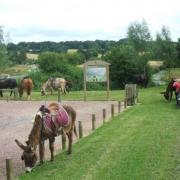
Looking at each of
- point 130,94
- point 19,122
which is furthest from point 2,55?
point 19,122

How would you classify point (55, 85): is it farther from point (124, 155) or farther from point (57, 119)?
point (57, 119)

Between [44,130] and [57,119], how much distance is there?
61 centimetres

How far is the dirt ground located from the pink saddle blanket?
1.18m

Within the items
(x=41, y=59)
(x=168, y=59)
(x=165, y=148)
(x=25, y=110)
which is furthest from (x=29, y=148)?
(x=41, y=59)

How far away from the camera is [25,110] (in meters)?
29.7

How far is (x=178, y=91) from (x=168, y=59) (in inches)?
1242

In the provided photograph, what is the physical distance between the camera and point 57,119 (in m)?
14.2

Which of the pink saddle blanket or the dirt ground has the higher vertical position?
the pink saddle blanket

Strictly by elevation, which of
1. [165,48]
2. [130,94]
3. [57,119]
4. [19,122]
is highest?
[165,48]

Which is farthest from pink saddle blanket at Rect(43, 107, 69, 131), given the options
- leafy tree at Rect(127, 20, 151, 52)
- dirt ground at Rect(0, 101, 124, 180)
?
leafy tree at Rect(127, 20, 151, 52)

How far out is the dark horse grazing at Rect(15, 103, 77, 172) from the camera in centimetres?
1289

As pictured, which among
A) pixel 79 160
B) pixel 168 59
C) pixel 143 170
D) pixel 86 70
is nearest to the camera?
pixel 143 170

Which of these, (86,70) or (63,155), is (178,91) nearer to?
(86,70)

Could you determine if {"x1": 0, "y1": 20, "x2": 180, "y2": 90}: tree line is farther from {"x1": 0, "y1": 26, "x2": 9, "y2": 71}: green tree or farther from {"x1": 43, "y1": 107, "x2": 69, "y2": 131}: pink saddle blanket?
{"x1": 43, "y1": 107, "x2": 69, "y2": 131}: pink saddle blanket
